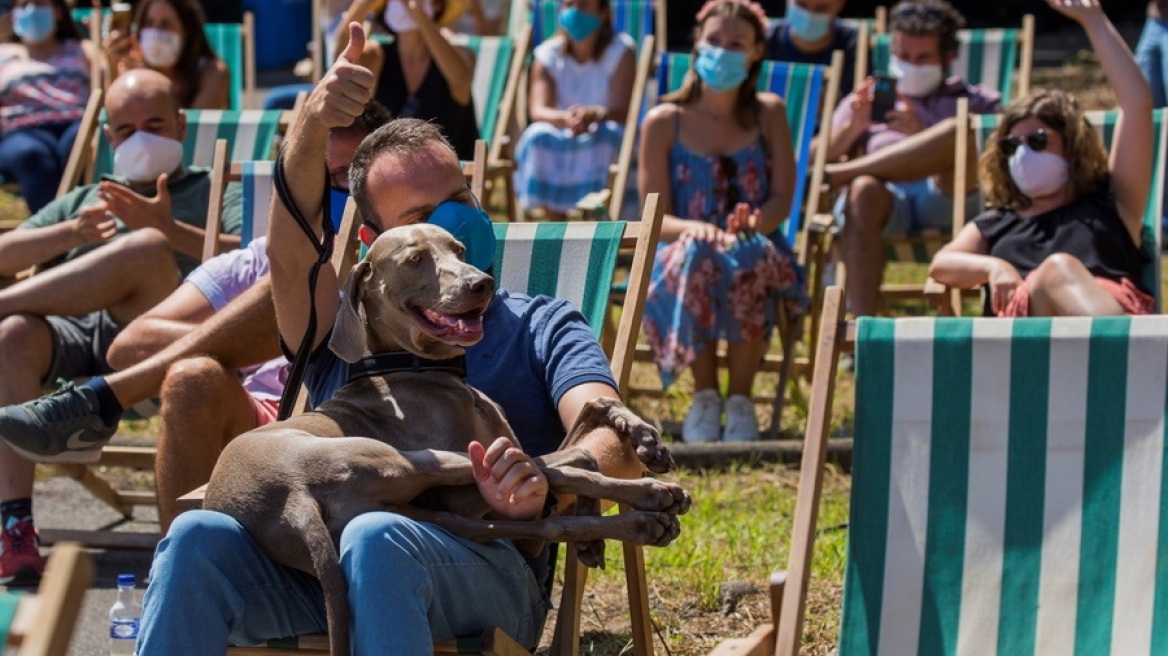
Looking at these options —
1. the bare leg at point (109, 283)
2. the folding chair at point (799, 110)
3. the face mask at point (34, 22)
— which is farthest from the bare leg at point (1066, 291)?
the face mask at point (34, 22)

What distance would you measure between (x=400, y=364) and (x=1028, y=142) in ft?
7.99

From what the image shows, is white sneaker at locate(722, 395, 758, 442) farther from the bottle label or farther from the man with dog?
the bottle label

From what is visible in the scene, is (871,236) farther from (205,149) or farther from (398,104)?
(205,149)

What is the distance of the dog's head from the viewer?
2.81 metres

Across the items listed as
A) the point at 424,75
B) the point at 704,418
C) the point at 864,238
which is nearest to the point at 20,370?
the point at 704,418

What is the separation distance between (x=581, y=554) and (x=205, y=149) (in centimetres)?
347

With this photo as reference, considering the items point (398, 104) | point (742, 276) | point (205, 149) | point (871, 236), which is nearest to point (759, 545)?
point (742, 276)

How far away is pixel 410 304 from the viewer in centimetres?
286

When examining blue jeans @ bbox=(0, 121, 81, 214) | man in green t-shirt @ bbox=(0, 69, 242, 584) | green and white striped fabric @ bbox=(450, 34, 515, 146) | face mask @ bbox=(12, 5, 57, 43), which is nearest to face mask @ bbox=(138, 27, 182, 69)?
blue jeans @ bbox=(0, 121, 81, 214)

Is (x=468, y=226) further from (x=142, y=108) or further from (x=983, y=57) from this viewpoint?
(x=983, y=57)

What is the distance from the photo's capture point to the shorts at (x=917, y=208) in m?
6.39

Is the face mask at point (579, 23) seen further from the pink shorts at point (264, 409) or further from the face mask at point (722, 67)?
the pink shorts at point (264, 409)

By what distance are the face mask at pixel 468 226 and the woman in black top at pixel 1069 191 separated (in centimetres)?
195

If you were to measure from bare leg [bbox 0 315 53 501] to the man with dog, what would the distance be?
1.45 meters
